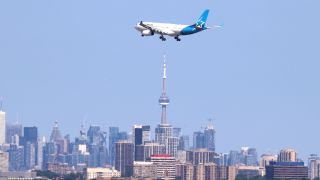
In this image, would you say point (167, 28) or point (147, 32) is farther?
point (147, 32)

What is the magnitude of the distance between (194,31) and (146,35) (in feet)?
17.3

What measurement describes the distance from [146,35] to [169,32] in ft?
9.85

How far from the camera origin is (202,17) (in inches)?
7279

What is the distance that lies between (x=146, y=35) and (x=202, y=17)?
18.9ft

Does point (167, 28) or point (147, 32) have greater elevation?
point (167, 28)

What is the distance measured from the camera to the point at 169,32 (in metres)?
182

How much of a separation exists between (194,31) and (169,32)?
2451 mm

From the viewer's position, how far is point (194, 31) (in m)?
182

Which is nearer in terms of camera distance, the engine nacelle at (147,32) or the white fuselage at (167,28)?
the white fuselage at (167,28)

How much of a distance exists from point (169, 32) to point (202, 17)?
14.1 ft

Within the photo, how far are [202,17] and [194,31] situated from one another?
3.33 meters

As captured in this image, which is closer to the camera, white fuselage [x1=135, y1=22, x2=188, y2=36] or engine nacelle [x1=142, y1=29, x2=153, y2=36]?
white fuselage [x1=135, y1=22, x2=188, y2=36]
